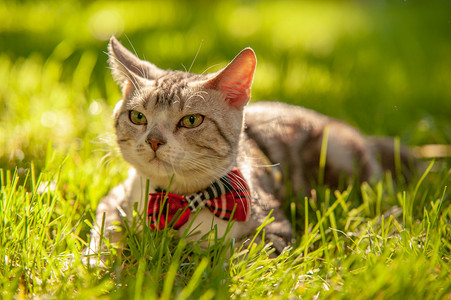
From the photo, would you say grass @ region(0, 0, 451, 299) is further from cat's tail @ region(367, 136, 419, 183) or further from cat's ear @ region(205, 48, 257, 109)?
cat's ear @ region(205, 48, 257, 109)

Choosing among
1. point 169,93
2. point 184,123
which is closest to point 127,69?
point 169,93

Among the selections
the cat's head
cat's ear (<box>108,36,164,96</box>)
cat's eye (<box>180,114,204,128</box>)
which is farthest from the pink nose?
cat's ear (<box>108,36,164,96</box>)

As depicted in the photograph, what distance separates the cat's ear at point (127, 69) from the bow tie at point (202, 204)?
0.46m

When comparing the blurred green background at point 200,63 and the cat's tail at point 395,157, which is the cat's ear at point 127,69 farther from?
the cat's tail at point 395,157

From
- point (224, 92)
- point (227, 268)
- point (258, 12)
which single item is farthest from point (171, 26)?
point (227, 268)

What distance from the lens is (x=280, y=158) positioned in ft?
7.30

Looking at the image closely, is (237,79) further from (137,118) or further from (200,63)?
(200,63)

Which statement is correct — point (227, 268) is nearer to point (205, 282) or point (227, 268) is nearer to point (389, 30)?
point (205, 282)

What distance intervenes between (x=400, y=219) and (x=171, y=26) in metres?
3.28

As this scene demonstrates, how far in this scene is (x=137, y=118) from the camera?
1631mm

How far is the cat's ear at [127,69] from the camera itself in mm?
1670

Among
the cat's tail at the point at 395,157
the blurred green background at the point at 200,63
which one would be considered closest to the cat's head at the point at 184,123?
the blurred green background at the point at 200,63

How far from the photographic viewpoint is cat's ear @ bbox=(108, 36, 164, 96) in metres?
1.67

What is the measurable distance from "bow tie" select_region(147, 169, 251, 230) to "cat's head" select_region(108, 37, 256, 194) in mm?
65
